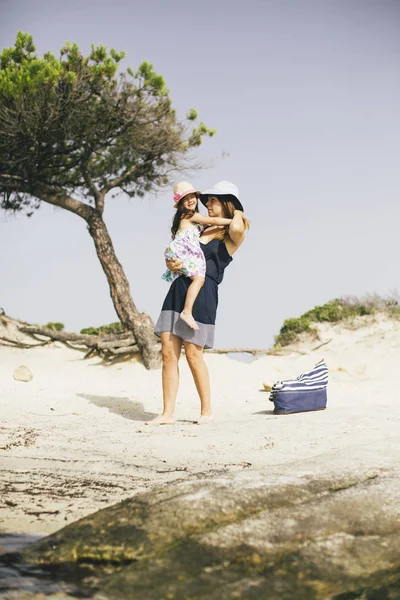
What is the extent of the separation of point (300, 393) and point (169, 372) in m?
1.50

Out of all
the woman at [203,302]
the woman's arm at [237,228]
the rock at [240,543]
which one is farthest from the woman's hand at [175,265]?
the rock at [240,543]

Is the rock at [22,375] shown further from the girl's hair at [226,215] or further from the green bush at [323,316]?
the green bush at [323,316]

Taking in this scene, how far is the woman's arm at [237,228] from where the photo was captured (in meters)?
6.34

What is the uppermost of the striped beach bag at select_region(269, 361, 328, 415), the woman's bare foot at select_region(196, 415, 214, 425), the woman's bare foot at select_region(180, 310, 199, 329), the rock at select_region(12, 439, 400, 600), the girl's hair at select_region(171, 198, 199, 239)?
the girl's hair at select_region(171, 198, 199, 239)

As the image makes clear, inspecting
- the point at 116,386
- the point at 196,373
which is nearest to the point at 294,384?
the point at 196,373

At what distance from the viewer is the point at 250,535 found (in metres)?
2.57

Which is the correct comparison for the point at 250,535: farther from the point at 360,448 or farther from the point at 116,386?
the point at 116,386

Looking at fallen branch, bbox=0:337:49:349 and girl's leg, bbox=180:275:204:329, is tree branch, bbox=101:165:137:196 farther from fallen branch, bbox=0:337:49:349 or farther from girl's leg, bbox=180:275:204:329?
girl's leg, bbox=180:275:204:329

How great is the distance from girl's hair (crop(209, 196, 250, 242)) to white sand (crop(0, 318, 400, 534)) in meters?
1.87

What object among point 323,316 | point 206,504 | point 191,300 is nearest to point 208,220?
point 191,300

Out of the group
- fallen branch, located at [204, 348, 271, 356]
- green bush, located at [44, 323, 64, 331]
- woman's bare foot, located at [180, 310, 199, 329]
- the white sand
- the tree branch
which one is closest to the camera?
the white sand

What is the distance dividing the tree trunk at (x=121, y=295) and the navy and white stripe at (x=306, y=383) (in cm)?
442

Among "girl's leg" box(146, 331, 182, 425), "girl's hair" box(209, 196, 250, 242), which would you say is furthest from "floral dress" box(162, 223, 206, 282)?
"girl's leg" box(146, 331, 182, 425)

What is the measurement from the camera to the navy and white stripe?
273 inches
